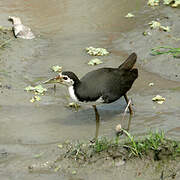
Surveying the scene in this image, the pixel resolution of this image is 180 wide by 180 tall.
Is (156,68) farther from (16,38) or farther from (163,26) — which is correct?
(16,38)

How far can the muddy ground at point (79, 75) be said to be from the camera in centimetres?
548

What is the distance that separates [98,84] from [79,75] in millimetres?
1804

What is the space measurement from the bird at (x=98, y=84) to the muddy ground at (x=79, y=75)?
44 cm

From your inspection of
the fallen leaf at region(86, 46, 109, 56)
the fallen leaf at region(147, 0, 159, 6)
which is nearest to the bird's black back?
the fallen leaf at region(86, 46, 109, 56)

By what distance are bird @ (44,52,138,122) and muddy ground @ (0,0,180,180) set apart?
0.44 metres

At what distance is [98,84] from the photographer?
252 inches

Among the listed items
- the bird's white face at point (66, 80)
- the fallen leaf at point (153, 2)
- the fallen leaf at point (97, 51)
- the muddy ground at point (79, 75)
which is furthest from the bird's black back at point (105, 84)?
the fallen leaf at point (153, 2)

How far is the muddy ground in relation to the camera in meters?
5.48

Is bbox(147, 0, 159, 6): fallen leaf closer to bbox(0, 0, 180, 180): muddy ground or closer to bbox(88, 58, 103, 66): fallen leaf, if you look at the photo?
bbox(0, 0, 180, 180): muddy ground

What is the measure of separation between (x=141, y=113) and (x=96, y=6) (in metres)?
4.40

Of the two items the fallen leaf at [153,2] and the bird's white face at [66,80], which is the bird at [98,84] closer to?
the bird's white face at [66,80]

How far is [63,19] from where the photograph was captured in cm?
1012

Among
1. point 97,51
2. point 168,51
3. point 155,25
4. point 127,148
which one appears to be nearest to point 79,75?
point 97,51

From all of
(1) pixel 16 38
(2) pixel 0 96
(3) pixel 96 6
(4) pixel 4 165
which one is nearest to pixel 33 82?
(2) pixel 0 96
